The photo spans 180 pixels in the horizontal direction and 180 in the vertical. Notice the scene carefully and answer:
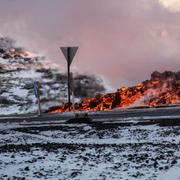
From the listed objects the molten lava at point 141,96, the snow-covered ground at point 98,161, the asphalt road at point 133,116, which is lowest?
the snow-covered ground at point 98,161

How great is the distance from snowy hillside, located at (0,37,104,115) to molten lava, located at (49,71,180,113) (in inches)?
294

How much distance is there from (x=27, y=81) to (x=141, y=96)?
978 inches

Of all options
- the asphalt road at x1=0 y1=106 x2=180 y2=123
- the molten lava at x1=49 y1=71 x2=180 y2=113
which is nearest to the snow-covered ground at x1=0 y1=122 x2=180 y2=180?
the asphalt road at x1=0 y1=106 x2=180 y2=123

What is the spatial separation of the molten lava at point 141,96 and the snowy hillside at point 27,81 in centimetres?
746

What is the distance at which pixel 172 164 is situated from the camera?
1007 cm

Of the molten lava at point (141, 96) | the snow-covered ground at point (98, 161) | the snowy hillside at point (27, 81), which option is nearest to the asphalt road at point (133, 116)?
the snow-covered ground at point (98, 161)

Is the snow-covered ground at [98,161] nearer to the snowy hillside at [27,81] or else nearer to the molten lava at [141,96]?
the molten lava at [141,96]

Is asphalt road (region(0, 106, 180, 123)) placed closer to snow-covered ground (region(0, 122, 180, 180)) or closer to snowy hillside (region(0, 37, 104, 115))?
snow-covered ground (region(0, 122, 180, 180))

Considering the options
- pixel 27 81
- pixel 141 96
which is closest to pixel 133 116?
pixel 141 96

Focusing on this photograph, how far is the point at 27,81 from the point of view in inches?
2672

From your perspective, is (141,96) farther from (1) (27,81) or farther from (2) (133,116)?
(1) (27,81)

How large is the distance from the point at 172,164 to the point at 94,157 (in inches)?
87.6

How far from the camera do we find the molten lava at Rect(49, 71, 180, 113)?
46.8 m

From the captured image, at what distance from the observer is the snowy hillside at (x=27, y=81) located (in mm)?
56875
